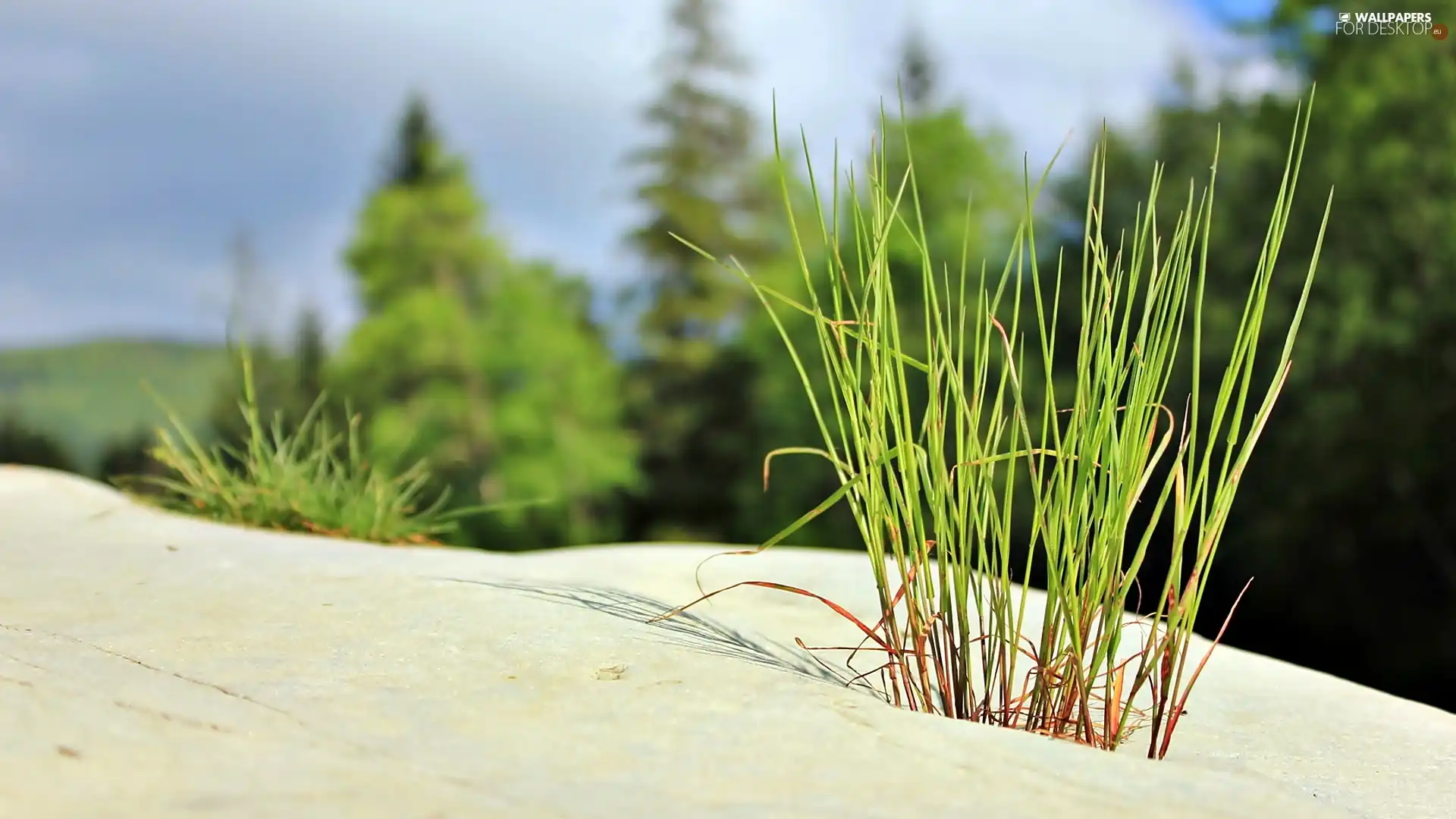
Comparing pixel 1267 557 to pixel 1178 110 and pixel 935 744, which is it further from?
pixel 935 744

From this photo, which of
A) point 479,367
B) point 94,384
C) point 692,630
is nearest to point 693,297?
point 479,367

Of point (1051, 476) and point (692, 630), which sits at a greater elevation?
point (1051, 476)

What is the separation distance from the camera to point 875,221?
177 cm

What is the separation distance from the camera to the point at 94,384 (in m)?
A: 27.6

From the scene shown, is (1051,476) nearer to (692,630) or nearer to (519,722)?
(692,630)

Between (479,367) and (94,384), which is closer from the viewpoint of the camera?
(479,367)

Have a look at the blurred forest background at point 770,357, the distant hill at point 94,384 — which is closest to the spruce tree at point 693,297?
the blurred forest background at point 770,357

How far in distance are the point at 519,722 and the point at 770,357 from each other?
18256 mm

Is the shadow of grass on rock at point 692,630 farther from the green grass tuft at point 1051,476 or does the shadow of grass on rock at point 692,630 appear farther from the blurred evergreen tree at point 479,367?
the blurred evergreen tree at point 479,367

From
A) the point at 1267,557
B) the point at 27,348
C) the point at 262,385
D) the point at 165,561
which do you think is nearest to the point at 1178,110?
the point at 1267,557

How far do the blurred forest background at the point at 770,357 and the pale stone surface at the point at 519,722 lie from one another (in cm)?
123

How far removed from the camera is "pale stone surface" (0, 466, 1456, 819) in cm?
126

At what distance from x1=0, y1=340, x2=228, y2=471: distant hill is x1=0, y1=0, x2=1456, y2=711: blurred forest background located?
0.38ft

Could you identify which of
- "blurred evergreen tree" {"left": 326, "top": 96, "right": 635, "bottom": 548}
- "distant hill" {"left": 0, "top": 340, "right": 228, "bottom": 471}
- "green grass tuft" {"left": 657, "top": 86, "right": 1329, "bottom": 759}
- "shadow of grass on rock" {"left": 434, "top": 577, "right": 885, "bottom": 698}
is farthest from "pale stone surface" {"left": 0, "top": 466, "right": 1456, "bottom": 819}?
"blurred evergreen tree" {"left": 326, "top": 96, "right": 635, "bottom": 548}
